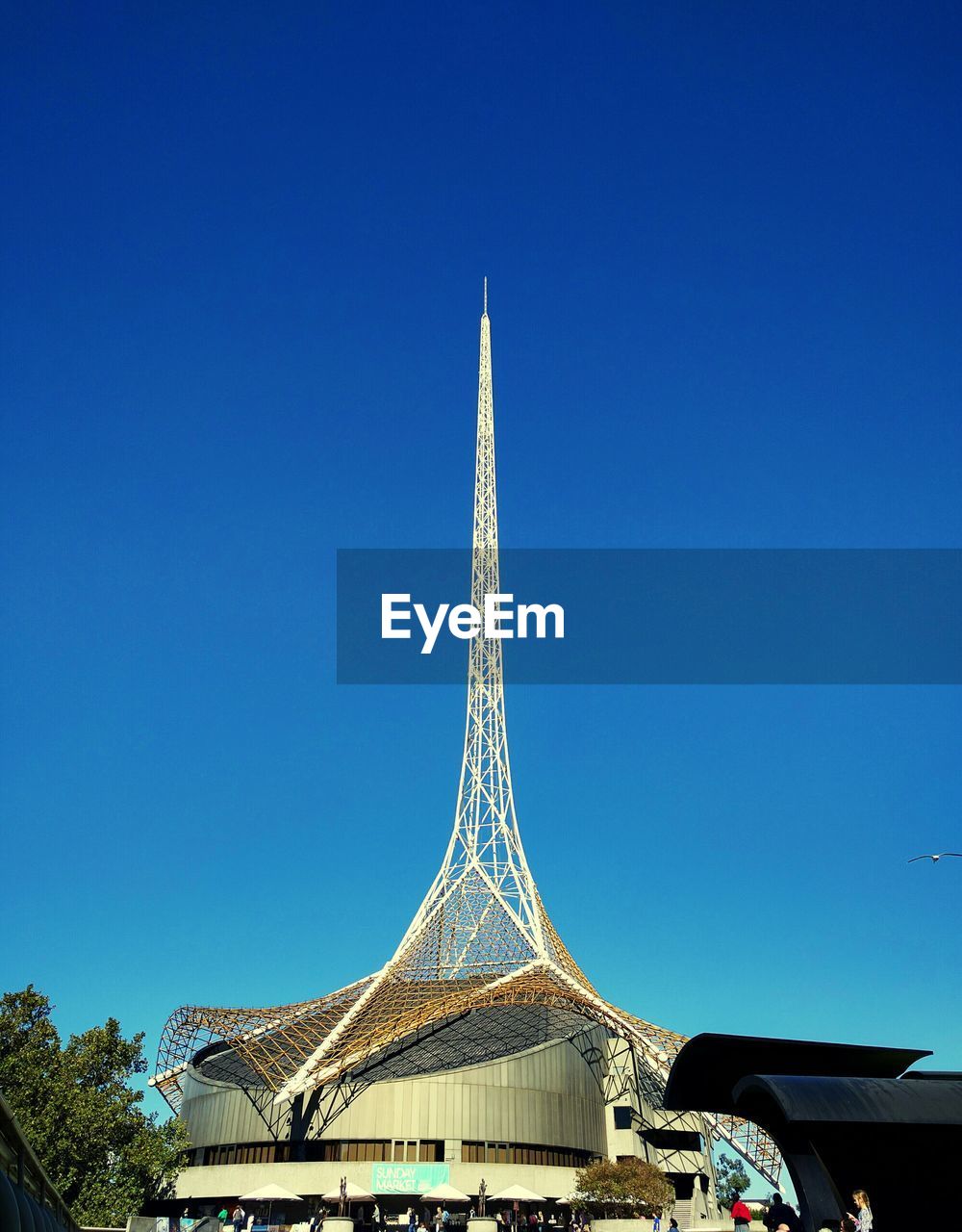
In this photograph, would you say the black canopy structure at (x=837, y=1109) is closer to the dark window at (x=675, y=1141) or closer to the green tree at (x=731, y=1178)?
the dark window at (x=675, y=1141)

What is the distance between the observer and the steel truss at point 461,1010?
6078 cm

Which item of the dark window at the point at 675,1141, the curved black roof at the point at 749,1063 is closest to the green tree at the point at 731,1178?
the dark window at the point at 675,1141

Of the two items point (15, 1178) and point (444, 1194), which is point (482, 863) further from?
point (15, 1178)

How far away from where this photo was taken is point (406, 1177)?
5703 centimetres

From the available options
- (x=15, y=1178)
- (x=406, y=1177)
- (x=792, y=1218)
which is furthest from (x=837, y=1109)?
(x=406, y=1177)

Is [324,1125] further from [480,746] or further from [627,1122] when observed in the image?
[480,746]

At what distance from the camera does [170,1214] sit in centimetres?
6025

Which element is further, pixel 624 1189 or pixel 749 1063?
pixel 624 1189

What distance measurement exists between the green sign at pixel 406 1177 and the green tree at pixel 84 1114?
1245 centimetres

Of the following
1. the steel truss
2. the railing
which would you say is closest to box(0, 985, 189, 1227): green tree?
the steel truss

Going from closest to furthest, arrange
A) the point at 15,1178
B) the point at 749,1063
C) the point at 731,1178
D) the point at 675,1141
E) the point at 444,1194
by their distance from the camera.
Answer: the point at 15,1178, the point at 749,1063, the point at 444,1194, the point at 675,1141, the point at 731,1178

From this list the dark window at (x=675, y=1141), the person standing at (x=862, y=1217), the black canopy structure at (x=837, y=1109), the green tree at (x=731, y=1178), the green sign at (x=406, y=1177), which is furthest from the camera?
the green tree at (x=731, y=1178)

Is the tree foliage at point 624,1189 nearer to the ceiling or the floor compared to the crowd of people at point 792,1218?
nearer to the floor

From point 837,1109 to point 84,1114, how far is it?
38348 millimetres
